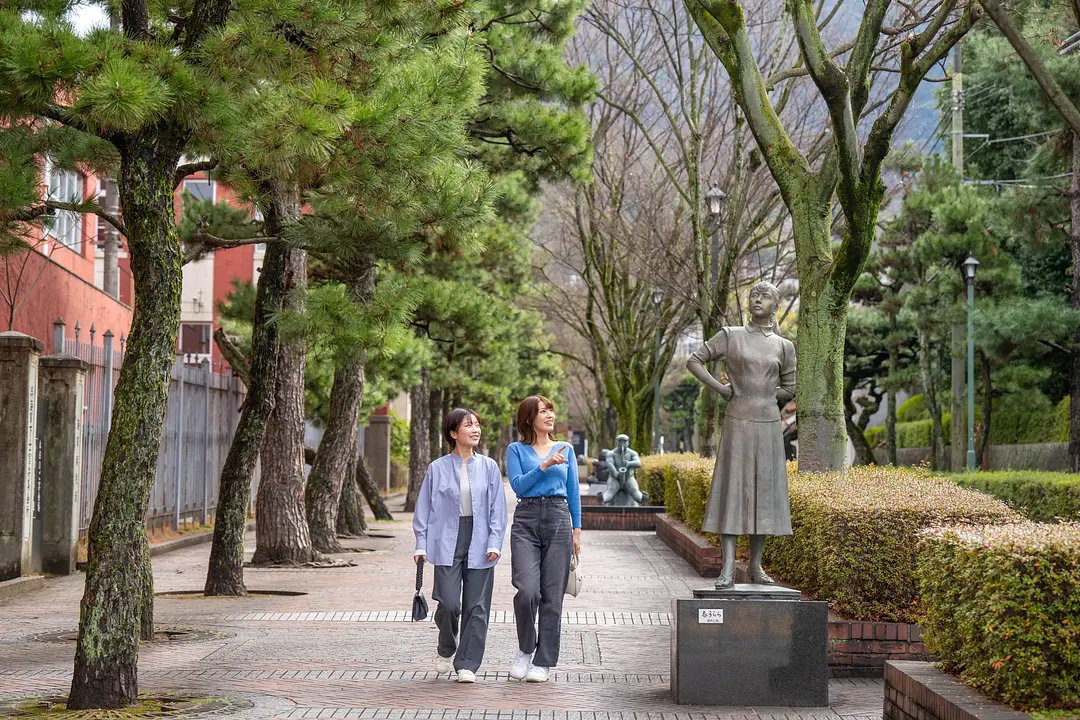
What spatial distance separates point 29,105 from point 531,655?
14.7ft

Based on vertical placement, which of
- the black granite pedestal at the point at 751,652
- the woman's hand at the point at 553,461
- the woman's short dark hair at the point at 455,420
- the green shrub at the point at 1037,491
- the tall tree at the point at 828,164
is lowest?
the black granite pedestal at the point at 751,652

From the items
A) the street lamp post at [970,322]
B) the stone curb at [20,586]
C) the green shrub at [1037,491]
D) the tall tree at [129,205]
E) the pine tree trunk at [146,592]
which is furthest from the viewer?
the street lamp post at [970,322]

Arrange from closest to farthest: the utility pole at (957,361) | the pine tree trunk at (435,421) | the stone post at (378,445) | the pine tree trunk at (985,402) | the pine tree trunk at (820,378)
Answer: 1. the pine tree trunk at (820,378)
2. the pine tree trunk at (985,402)
3. the utility pole at (957,361)
4. the pine tree trunk at (435,421)
5. the stone post at (378,445)

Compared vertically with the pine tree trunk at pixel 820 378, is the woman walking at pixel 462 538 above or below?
below

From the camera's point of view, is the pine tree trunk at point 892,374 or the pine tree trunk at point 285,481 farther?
the pine tree trunk at point 892,374

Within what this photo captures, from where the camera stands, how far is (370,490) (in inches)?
1053

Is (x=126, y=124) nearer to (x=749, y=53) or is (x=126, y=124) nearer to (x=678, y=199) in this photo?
(x=749, y=53)

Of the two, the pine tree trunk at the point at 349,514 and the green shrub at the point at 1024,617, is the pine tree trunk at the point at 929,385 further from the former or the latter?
the green shrub at the point at 1024,617

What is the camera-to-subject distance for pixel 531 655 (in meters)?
8.57

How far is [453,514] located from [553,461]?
73 cm

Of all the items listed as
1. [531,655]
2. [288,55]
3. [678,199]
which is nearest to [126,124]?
[288,55]

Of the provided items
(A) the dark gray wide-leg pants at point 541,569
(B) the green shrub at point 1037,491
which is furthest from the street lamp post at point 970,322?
(A) the dark gray wide-leg pants at point 541,569

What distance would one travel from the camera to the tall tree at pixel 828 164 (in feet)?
39.2

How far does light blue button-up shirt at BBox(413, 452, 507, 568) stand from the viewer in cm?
848
